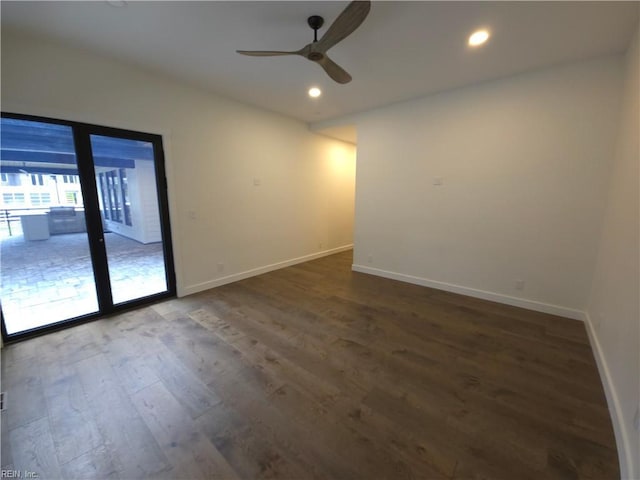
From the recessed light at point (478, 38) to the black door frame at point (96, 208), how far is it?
3.58 m

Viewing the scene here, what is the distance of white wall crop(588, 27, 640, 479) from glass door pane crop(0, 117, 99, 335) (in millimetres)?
4611

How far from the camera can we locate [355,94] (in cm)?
364

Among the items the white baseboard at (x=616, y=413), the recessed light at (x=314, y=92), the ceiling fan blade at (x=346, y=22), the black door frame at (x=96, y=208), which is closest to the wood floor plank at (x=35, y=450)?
the black door frame at (x=96, y=208)

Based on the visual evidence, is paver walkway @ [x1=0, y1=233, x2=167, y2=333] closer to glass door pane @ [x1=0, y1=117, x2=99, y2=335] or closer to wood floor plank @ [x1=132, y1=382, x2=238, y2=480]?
glass door pane @ [x1=0, y1=117, x2=99, y2=335]

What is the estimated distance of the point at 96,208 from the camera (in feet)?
9.27

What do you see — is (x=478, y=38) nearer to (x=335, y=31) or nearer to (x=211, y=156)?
(x=335, y=31)

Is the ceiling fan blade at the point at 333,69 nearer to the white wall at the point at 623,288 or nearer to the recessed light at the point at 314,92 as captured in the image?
the recessed light at the point at 314,92

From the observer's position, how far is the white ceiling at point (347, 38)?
6.49ft

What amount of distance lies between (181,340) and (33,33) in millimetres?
3091

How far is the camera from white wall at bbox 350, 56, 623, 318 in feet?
9.04

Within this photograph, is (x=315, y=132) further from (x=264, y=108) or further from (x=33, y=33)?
(x=33, y=33)

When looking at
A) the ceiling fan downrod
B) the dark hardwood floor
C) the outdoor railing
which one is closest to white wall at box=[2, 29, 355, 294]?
the outdoor railing

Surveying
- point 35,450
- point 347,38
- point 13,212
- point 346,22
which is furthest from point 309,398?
point 13,212

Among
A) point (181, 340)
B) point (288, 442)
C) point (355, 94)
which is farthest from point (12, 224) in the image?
point (355, 94)
